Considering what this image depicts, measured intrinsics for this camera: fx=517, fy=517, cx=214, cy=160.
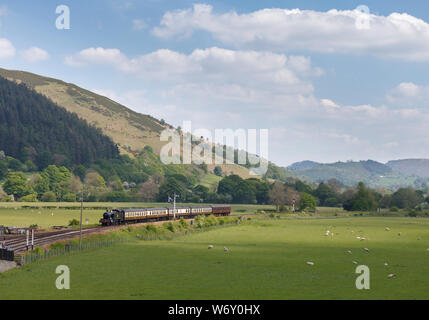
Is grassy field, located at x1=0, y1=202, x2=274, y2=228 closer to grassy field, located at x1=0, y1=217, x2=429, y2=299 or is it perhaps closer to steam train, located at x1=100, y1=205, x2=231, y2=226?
steam train, located at x1=100, y1=205, x2=231, y2=226

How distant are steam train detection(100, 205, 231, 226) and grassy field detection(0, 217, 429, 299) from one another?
2321 centimetres

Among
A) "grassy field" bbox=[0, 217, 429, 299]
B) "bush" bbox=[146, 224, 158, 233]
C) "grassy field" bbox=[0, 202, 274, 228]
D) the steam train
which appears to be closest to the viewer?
"grassy field" bbox=[0, 217, 429, 299]

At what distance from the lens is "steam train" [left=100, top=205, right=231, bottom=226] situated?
306 feet

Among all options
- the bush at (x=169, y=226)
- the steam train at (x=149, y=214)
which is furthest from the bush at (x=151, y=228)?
the steam train at (x=149, y=214)

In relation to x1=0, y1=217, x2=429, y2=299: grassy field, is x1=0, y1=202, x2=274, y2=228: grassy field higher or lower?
higher

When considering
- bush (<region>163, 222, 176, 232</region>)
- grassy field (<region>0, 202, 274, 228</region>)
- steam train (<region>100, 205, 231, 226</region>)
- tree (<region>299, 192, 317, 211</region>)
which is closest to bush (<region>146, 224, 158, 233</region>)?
bush (<region>163, 222, 176, 232</region>)

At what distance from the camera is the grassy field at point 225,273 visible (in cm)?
3719

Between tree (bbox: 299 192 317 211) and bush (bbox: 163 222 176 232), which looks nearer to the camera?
bush (bbox: 163 222 176 232)

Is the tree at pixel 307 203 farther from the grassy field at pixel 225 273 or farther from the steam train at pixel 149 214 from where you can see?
the grassy field at pixel 225 273
